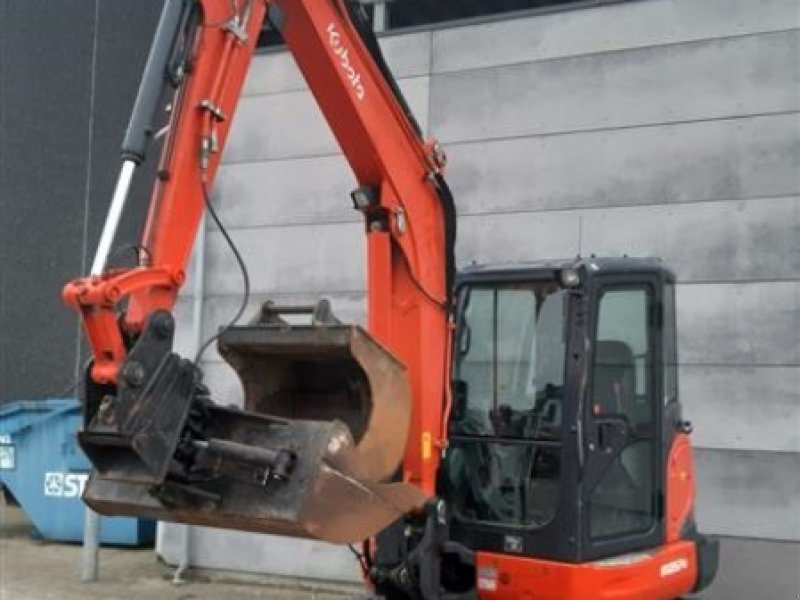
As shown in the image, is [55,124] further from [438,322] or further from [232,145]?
[438,322]

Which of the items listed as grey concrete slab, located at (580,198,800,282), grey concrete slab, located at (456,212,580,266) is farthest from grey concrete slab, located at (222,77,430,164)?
grey concrete slab, located at (580,198,800,282)

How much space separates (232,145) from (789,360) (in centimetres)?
522

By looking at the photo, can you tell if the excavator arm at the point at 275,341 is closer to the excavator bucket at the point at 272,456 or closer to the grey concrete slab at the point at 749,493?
the excavator bucket at the point at 272,456

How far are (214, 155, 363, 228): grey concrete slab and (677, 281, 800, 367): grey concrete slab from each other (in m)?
2.98

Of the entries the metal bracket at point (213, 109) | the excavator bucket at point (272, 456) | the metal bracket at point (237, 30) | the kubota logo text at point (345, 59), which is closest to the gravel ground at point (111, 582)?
the excavator bucket at point (272, 456)

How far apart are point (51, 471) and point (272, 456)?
7.85 meters

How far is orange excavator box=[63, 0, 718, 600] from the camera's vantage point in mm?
3875

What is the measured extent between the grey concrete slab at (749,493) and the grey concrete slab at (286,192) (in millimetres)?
3611

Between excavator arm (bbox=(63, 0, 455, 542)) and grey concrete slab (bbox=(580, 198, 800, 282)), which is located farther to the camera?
grey concrete slab (bbox=(580, 198, 800, 282))

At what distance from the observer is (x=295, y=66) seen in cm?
924

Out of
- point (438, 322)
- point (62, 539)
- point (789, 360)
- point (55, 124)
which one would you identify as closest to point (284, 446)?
point (438, 322)

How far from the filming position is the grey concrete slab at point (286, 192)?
9.29 metres

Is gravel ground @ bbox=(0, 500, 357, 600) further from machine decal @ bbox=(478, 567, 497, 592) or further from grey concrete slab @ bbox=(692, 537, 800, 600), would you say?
machine decal @ bbox=(478, 567, 497, 592)

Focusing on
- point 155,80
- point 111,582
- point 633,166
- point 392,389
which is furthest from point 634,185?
point 111,582
